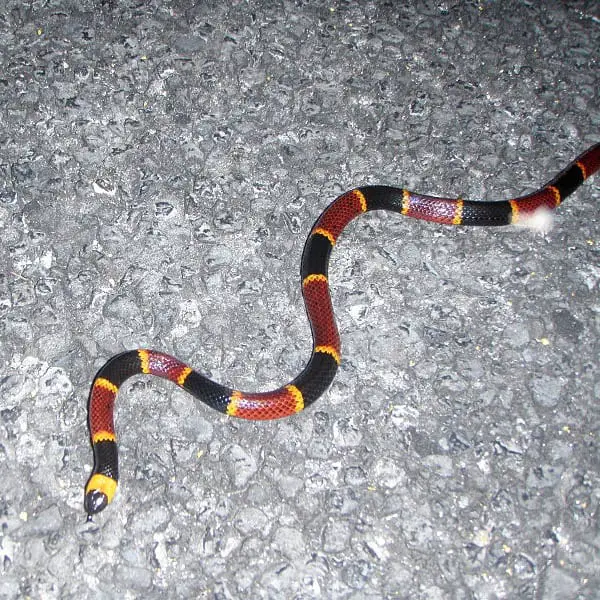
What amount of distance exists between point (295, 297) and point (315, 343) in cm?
36

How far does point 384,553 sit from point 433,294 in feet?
4.89

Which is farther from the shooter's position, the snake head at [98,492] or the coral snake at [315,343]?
the coral snake at [315,343]

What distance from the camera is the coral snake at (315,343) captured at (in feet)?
10.6

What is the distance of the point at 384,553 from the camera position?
302cm

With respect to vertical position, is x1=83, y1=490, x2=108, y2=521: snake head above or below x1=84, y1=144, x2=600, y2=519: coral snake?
below

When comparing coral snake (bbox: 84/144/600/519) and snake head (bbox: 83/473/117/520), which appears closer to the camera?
snake head (bbox: 83/473/117/520)

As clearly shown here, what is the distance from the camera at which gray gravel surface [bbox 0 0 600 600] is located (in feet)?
9.98

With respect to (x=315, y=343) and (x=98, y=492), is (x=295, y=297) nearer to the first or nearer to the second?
(x=315, y=343)

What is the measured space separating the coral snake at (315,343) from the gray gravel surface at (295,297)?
9 centimetres

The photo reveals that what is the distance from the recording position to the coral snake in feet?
10.6

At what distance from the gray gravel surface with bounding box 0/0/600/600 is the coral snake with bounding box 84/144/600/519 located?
92mm

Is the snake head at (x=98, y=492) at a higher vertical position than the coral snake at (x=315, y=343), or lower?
lower

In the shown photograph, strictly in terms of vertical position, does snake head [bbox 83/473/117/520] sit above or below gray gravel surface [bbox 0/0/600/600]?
below

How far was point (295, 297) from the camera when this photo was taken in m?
3.83
